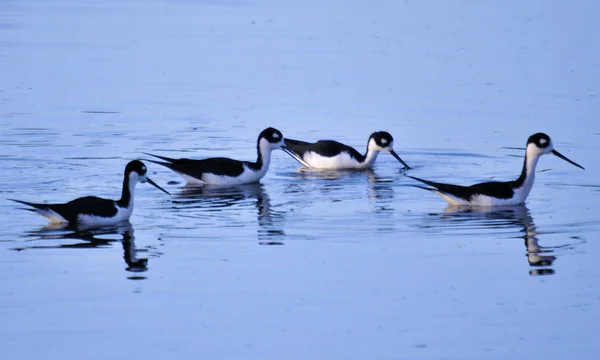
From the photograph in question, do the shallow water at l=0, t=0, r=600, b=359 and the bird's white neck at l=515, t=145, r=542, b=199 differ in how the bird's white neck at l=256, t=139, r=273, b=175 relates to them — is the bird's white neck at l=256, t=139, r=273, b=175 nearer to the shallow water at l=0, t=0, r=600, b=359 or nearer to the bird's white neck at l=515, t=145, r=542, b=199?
the shallow water at l=0, t=0, r=600, b=359

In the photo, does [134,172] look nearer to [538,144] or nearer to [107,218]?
[107,218]

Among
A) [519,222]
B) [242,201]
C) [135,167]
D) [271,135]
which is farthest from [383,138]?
[135,167]

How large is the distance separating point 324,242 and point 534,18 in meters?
20.3

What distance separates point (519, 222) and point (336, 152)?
4907mm

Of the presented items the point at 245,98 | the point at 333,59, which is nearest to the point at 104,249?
the point at 245,98

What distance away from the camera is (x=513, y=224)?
52.2 feet

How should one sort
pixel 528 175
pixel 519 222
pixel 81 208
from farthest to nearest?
1. pixel 528 175
2. pixel 519 222
3. pixel 81 208

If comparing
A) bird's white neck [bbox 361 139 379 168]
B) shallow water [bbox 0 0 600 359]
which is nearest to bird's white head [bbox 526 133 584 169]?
shallow water [bbox 0 0 600 359]

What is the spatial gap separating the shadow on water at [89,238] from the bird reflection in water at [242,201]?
149 cm

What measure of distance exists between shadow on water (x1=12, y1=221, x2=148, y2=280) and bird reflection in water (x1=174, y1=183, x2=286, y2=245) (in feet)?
4.87

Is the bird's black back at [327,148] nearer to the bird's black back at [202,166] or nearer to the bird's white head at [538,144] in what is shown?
the bird's black back at [202,166]

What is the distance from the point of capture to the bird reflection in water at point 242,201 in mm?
15148

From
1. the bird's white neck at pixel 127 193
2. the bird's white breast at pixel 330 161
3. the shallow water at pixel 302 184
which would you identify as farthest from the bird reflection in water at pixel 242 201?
the bird's white breast at pixel 330 161

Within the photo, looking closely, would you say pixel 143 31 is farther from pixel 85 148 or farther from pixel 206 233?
pixel 206 233
